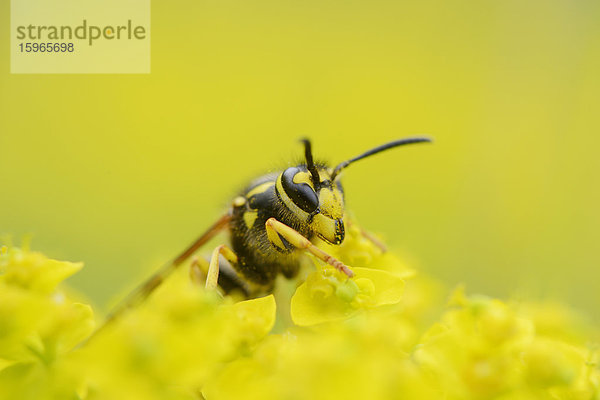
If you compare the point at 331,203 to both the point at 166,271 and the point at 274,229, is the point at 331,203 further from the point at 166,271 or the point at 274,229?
the point at 166,271

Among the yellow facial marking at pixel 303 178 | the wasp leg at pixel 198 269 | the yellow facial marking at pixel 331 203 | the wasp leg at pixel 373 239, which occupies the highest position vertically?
the yellow facial marking at pixel 303 178

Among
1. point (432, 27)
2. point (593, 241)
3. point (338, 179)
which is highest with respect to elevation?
point (432, 27)

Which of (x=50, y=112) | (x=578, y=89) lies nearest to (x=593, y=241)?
(x=578, y=89)

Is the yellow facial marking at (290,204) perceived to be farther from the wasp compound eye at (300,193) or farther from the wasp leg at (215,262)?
the wasp leg at (215,262)

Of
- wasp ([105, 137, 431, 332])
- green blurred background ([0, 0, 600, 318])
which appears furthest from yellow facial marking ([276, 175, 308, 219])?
green blurred background ([0, 0, 600, 318])

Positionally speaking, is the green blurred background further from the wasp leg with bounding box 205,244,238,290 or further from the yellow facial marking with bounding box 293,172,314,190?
the yellow facial marking with bounding box 293,172,314,190

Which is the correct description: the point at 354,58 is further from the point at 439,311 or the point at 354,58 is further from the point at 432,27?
the point at 439,311

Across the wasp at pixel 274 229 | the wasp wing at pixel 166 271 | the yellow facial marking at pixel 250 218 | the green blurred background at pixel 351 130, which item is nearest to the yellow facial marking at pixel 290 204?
the wasp at pixel 274 229
